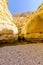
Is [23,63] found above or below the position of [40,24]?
below

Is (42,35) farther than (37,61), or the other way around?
(42,35)

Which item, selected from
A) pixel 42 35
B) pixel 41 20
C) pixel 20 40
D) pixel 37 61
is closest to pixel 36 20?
pixel 41 20

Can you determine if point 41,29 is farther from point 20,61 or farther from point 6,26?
point 20,61

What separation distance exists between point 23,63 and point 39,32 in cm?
141

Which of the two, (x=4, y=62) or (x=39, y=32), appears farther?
(x=39, y=32)

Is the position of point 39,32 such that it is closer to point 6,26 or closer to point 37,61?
point 6,26

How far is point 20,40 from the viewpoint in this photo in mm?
2924

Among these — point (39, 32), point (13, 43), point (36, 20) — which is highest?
point (36, 20)

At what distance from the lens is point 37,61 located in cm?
149

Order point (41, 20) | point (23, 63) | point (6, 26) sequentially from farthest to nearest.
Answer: point (41, 20) → point (6, 26) → point (23, 63)

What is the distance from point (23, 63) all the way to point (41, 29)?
4.62ft

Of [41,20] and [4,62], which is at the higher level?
[41,20]

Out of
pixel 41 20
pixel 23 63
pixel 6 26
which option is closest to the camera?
pixel 23 63

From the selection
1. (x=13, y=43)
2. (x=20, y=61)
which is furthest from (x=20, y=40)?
(x=20, y=61)
